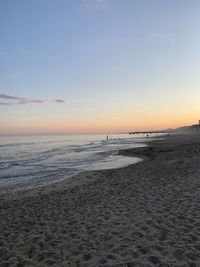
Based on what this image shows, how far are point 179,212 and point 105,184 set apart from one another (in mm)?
6578

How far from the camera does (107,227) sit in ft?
25.8

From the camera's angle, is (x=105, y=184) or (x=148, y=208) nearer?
(x=148, y=208)

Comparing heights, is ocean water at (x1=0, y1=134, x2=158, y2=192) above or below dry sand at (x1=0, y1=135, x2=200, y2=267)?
below

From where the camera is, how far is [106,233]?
24.3ft

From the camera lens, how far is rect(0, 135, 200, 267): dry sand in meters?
6.11

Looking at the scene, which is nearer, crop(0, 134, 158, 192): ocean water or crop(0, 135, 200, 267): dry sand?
crop(0, 135, 200, 267): dry sand

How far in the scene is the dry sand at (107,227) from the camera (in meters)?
6.11

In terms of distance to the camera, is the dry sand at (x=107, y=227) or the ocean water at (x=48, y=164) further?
the ocean water at (x=48, y=164)

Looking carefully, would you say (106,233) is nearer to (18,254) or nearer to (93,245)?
(93,245)

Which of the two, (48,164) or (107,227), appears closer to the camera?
(107,227)

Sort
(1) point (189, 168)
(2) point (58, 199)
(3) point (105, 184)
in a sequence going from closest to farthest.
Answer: (2) point (58, 199)
(3) point (105, 184)
(1) point (189, 168)

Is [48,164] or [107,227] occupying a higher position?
[107,227]

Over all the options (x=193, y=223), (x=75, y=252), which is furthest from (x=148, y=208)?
(x=75, y=252)

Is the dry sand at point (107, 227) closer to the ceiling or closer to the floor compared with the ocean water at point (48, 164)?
closer to the ceiling
